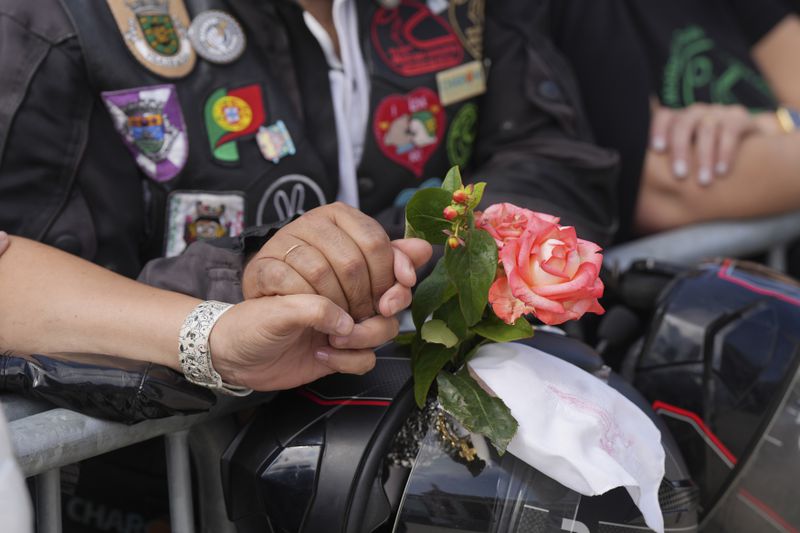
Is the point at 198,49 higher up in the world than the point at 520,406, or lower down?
higher up

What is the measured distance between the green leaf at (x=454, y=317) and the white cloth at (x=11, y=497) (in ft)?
1.16

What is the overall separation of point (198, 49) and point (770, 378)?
748mm

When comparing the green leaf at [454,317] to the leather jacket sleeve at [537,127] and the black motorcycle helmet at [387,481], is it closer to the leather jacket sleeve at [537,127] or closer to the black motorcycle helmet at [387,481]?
the black motorcycle helmet at [387,481]

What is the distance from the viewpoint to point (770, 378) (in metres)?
0.99

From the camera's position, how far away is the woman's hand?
4.95ft

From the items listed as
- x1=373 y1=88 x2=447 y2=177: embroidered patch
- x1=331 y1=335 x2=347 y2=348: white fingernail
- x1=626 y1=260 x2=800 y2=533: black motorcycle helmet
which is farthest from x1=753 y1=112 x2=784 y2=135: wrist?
x1=331 y1=335 x2=347 y2=348: white fingernail

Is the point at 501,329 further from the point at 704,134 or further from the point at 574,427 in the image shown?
the point at 704,134

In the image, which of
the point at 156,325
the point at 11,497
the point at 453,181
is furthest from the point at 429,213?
the point at 11,497

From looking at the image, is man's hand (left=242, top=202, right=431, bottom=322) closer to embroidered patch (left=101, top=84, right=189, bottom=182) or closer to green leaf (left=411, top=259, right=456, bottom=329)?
green leaf (left=411, top=259, right=456, bottom=329)

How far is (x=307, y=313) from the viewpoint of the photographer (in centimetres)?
66

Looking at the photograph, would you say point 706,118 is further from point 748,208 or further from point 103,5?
point 103,5

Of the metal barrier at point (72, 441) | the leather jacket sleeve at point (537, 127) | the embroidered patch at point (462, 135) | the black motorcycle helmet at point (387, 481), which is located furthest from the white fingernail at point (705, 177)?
the metal barrier at point (72, 441)

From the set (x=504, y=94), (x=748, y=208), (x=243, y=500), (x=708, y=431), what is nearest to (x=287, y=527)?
(x=243, y=500)

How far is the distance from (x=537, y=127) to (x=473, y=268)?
0.69 metres
